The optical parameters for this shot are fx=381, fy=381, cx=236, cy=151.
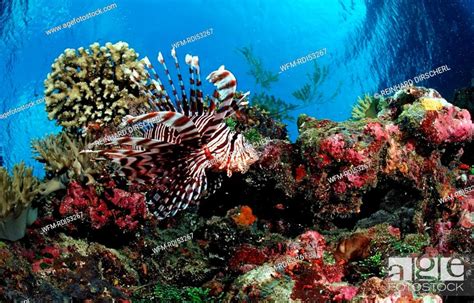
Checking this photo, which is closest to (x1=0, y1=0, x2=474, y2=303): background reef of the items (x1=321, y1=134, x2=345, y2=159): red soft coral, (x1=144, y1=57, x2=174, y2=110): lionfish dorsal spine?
(x1=321, y1=134, x2=345, y2=159): red soft coral

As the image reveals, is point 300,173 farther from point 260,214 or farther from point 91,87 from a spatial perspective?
point 91,87

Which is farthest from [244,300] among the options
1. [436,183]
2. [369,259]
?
[436,183]

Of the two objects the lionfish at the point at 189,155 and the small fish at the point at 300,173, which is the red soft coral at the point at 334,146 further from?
the lionfish at the point at 189,155

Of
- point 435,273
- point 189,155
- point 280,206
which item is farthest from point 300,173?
point 435,273

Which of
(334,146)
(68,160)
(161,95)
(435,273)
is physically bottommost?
(435,273)

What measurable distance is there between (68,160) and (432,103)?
5.81 meters

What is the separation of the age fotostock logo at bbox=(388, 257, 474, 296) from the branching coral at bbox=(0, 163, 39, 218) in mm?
5017

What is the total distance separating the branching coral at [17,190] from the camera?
5.40 m

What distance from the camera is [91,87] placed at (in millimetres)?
7180

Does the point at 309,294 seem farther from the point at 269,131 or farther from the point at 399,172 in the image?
the point at 269,131

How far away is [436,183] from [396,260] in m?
2.27

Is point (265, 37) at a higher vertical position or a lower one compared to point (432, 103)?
higher

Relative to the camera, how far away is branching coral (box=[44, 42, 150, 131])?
7.07m

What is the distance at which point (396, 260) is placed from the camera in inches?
166
